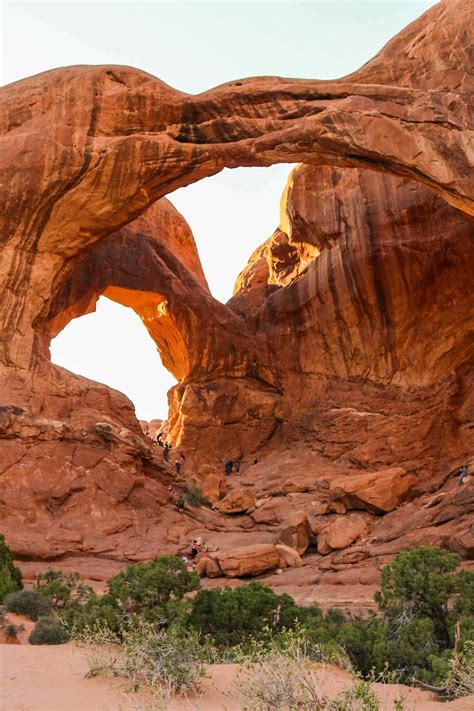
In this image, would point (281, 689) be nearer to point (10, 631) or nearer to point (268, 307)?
point (10, 631)

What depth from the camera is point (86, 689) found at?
26.1 feet

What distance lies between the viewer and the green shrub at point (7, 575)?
613 inches

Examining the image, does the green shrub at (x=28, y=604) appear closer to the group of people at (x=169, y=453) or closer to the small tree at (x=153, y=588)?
the small tree at (x=153, y=588)

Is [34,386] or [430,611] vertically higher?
[34,386]

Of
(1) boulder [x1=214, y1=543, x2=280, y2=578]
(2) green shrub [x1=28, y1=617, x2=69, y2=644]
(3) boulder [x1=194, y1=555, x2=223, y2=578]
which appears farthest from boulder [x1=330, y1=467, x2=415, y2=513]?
(2) green shrub [x1=28, y1=617, x2=69, y2=644]

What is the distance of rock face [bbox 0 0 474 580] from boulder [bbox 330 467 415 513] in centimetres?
8

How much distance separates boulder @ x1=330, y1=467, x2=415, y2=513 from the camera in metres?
23.9

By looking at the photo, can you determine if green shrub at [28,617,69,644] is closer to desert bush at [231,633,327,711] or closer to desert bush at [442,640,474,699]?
desert bush at [231,633,327,711]

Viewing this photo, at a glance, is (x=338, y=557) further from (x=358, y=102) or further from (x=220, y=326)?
(x=220, y=326)

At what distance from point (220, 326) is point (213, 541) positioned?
14488mm

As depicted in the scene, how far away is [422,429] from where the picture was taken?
30.0 meters

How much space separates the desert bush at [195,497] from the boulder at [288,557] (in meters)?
5.15

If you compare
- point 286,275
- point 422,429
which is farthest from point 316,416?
point 286,275

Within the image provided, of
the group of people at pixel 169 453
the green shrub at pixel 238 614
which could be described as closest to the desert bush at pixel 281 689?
the green shrub at pixel 238 614
